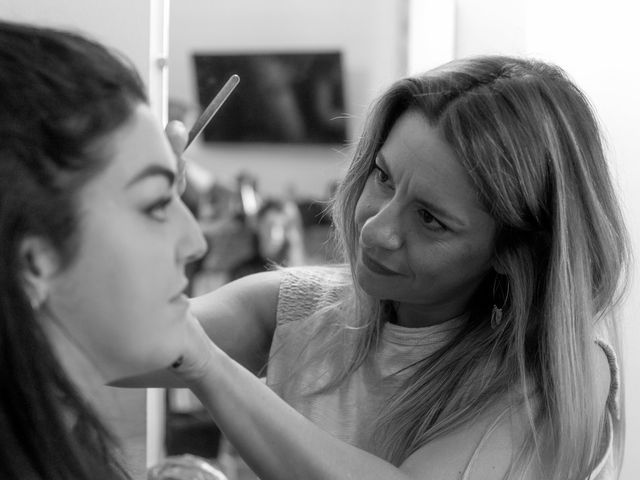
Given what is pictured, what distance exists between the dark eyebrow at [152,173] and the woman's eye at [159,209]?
0.04 ft

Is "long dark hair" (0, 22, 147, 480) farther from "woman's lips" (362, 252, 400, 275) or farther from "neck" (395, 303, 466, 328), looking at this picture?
"neck" (395, 303, 466, 328)

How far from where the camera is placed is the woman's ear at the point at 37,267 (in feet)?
1.90

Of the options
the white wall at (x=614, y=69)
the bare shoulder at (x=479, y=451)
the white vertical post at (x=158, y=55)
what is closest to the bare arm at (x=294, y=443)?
the bare shoulder at (x=479, y=451)

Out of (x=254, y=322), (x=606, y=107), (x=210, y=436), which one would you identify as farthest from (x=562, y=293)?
(x=210, y=436)

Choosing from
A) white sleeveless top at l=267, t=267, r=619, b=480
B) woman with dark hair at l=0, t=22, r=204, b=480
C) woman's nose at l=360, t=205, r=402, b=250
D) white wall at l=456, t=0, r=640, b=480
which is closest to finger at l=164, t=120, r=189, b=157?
woman with dark hair at l=0, t=22, r=204, b=480

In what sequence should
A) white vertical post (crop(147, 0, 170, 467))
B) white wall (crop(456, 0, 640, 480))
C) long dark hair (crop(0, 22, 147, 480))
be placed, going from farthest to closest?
white wall (crop(456, 0, 640, 480)) → white vertical post (crop(147, 0, 170, 467)) → long dark hair (crop(0, 22, 147, 480))

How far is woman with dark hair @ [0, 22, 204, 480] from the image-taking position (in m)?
0.57

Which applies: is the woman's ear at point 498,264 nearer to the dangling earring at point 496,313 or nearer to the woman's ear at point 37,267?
the dangling earring at point 496,313

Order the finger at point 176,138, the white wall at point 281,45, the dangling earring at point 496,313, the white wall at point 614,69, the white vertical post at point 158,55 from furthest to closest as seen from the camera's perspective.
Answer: the white wall at point 281,45
the white wall at point 614,69
the dangling earring at point 496,313
the white vertical post at point 158,55
the finger at point 176,138

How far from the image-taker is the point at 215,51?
3318 millimetres

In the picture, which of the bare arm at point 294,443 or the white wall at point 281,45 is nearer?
the bare arm at point 294,443

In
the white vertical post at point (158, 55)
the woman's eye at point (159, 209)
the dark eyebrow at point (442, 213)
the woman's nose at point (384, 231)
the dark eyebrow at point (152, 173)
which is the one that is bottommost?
the woman's nose at point (384, 231)

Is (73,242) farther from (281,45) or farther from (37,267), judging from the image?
(281,45)

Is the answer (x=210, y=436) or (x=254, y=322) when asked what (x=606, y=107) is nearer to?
(x=254, y=322)
